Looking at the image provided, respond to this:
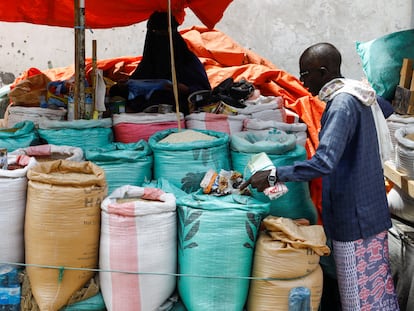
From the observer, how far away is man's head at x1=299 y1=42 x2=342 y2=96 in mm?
3486

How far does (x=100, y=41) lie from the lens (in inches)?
295

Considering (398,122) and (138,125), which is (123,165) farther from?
(398,122)

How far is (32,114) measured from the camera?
4094 millimetres

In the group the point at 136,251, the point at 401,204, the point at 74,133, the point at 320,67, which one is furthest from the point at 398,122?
the point at 136,251

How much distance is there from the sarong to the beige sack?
1288 millimetres

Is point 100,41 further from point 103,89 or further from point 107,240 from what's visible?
point 107,240

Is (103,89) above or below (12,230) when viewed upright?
above

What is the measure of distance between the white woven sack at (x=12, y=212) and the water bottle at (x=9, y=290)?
136 mm

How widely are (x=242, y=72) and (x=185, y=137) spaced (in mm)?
2367

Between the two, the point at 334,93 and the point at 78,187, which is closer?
the point at 78,187

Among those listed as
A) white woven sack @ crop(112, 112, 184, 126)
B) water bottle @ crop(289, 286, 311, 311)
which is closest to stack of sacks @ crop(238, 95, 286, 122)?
white woven sack @ crop(112, 112, 184, 126)

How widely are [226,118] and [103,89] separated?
83cm

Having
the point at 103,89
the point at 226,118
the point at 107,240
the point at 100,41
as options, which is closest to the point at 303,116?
the point at 226,118

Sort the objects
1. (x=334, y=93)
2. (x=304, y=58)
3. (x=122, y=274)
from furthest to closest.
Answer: (x=304, y=58)
(x=334, y=93)
(x=122, y=274)
